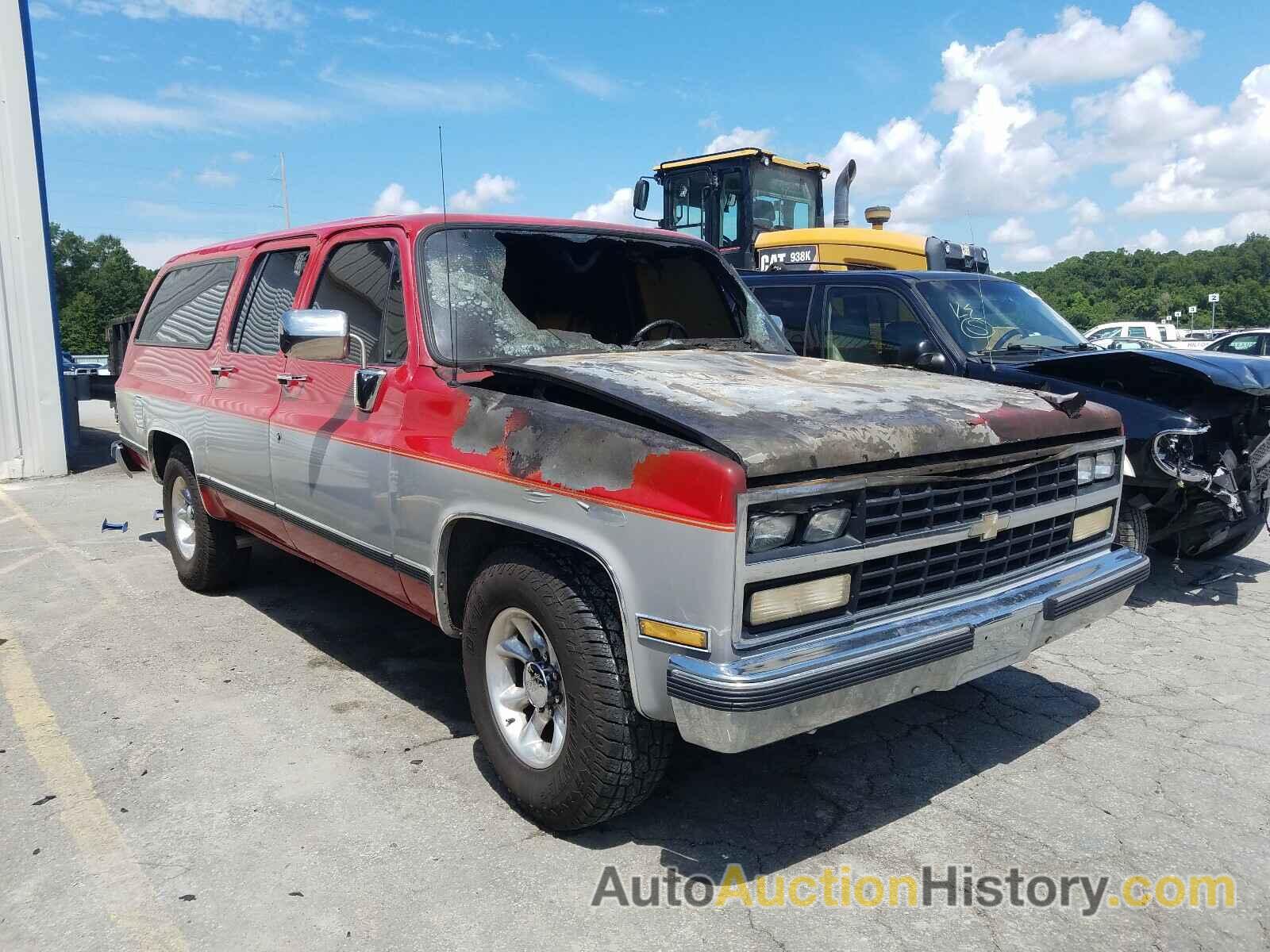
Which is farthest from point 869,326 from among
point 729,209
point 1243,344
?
point 1243,344

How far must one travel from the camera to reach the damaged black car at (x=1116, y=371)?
5043 mm

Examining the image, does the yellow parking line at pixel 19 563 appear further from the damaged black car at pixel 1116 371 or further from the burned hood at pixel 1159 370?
the burned hood at pixel 1159 370

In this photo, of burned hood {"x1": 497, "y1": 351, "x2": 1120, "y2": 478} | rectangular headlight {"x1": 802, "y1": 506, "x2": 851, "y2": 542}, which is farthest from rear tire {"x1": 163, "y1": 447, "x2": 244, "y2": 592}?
rectangular headlight {"x1": 802, "y1": 506, "x2": 851, "y2": 542}

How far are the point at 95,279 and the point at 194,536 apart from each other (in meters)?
89.7

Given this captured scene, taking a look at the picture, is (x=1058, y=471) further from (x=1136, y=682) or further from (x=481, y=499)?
(x=481, y=499)

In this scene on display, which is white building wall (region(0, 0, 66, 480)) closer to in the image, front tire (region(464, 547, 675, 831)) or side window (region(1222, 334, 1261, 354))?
front tire (region(464, 547, 675, 831))

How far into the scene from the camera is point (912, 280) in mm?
6418

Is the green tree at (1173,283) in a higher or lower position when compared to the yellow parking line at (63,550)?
higher

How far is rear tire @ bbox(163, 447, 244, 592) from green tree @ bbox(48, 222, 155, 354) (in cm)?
7458

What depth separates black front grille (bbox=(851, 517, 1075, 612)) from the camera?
110 inches

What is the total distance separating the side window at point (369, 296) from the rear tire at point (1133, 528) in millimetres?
4083

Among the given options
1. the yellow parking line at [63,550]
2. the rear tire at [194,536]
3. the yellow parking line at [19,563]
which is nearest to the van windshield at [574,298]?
the rear tire at [194,536]

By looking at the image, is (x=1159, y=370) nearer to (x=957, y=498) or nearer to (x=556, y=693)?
(x=957, y=498)

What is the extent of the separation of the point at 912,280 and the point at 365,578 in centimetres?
426
